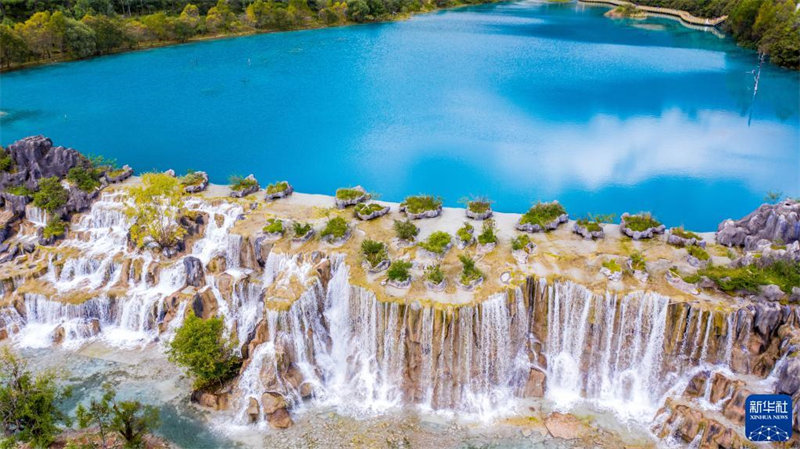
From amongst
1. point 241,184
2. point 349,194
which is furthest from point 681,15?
point 241,184

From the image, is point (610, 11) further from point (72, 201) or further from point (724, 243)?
point (72, 201)

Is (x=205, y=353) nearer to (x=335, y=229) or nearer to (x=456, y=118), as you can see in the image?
(x=335, y=229)

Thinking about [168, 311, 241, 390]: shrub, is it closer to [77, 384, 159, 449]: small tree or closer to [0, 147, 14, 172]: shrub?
[77, 384, 159, 449]: small tree

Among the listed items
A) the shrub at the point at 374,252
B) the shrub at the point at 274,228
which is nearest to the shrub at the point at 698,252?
the shrub at the point at 374,252

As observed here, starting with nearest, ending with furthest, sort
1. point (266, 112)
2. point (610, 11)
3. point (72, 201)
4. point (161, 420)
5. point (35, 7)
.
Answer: point (161, 420) < point (72, 201) < point (266, 112) < point (35, 7) < point (610, 11)

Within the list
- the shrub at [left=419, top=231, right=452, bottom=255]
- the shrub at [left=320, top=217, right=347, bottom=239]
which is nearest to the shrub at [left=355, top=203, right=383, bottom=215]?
the shrub at [left=320, top=217, right=347, bottom=239]

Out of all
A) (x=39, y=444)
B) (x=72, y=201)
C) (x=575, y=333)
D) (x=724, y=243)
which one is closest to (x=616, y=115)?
(x=724, y=243)
